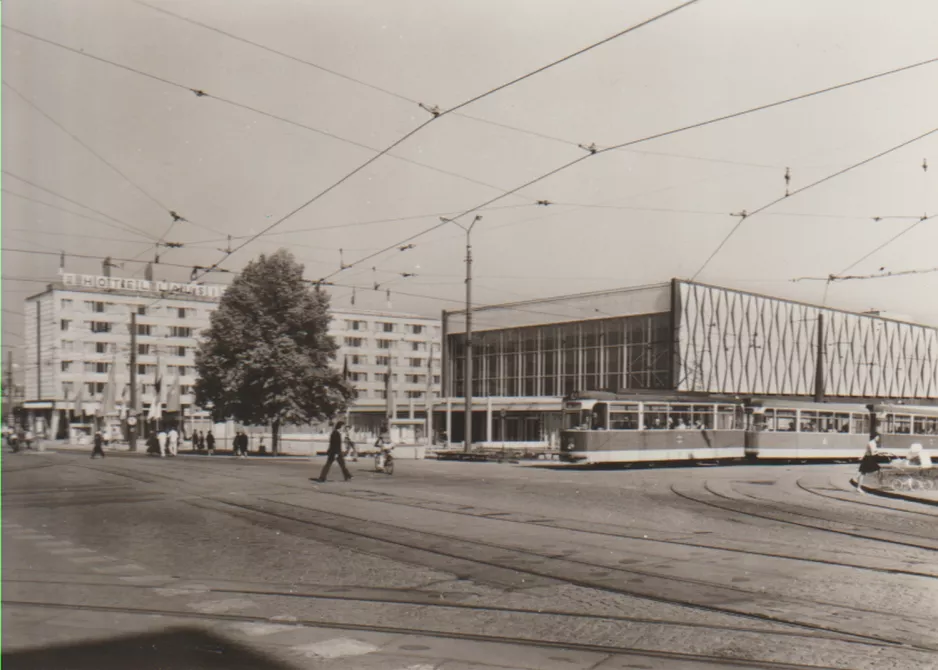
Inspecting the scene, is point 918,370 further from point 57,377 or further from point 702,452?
point 57,377

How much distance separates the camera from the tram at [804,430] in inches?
1302

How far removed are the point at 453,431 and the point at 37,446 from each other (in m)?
33.2

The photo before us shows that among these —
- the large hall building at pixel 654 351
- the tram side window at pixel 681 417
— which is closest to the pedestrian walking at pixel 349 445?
the tram side window at pixel 681 417

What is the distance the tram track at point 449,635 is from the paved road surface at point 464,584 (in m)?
0.02

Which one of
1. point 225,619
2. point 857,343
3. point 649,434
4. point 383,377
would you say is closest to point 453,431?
point 383,377

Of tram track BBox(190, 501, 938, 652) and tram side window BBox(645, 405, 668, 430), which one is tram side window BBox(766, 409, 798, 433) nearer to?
tram side window BBox(645, 405, 668, 430)

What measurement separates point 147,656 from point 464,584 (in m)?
3.21

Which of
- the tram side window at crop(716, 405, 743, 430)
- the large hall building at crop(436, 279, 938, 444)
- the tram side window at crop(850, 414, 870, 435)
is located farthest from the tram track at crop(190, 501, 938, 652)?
the large hall building at crop(436, 279, 938, 444)

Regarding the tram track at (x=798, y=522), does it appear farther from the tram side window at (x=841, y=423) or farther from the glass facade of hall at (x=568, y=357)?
the glass facade of hall at (x=568, y=357)

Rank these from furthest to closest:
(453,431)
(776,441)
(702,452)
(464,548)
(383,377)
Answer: (383,377) → (453,431) → (776,441) → (702,452) → (464,548)

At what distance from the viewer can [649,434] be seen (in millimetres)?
29312

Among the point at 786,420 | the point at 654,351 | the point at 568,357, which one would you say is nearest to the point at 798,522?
the point at 786,420

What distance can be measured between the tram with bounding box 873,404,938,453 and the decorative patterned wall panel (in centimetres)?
2027

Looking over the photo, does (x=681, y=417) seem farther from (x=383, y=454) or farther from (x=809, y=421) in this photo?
(x=383, y=454)
